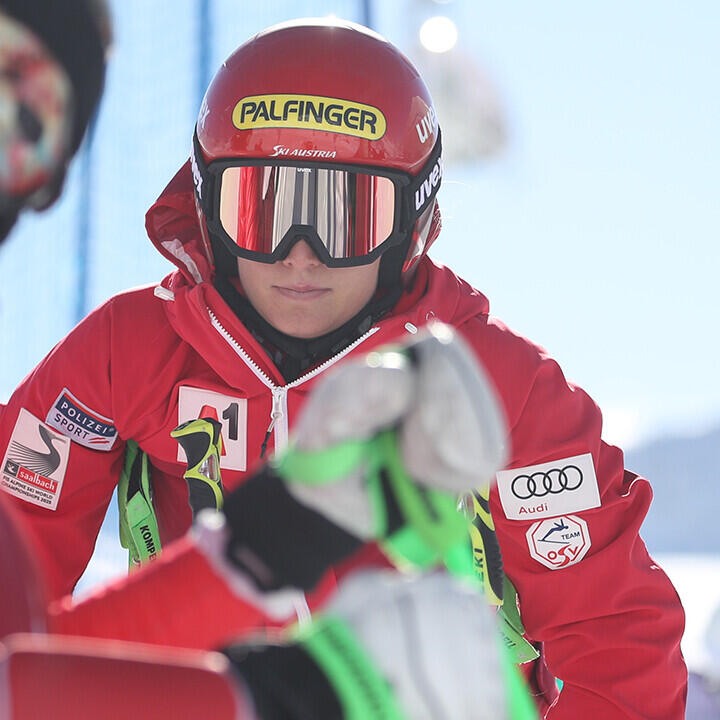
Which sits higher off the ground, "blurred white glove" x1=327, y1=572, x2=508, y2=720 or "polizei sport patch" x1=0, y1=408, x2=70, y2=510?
"polizei sport patch" x1=0, y1=408, x2=70, y2=510

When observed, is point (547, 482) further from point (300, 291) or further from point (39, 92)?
point (39, 92)

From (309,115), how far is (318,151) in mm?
59

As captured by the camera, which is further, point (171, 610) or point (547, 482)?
point (547, 482)

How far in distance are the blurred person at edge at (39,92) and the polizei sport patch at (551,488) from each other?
874 mm

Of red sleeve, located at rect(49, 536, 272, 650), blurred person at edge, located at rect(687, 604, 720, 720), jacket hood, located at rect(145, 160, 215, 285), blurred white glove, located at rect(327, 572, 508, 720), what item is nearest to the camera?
blurred white glove, located at rect(327, 572, 508, 720)

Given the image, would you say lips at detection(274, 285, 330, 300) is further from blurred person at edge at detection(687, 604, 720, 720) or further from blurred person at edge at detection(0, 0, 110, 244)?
blurred person at edge at detection(687, 604, 720, 720)

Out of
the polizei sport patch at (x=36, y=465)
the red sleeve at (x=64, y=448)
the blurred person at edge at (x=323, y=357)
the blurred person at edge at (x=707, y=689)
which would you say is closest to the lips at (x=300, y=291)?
the blurred person at edge at (x=323, y=357)

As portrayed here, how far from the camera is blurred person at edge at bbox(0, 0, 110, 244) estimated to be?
68.6 inches

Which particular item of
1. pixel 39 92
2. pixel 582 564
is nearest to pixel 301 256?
pixel 39 92

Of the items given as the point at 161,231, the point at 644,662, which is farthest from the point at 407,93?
the point at 644,662

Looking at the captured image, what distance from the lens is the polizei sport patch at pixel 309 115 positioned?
69.7 inches

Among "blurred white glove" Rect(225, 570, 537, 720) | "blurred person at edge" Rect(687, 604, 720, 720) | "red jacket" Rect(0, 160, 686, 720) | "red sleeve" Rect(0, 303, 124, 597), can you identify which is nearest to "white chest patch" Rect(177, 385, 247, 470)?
"red jacket" Rect(0, 160, 686, 720)

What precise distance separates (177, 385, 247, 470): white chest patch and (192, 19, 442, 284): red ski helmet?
225mm

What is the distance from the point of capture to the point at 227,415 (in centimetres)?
181
